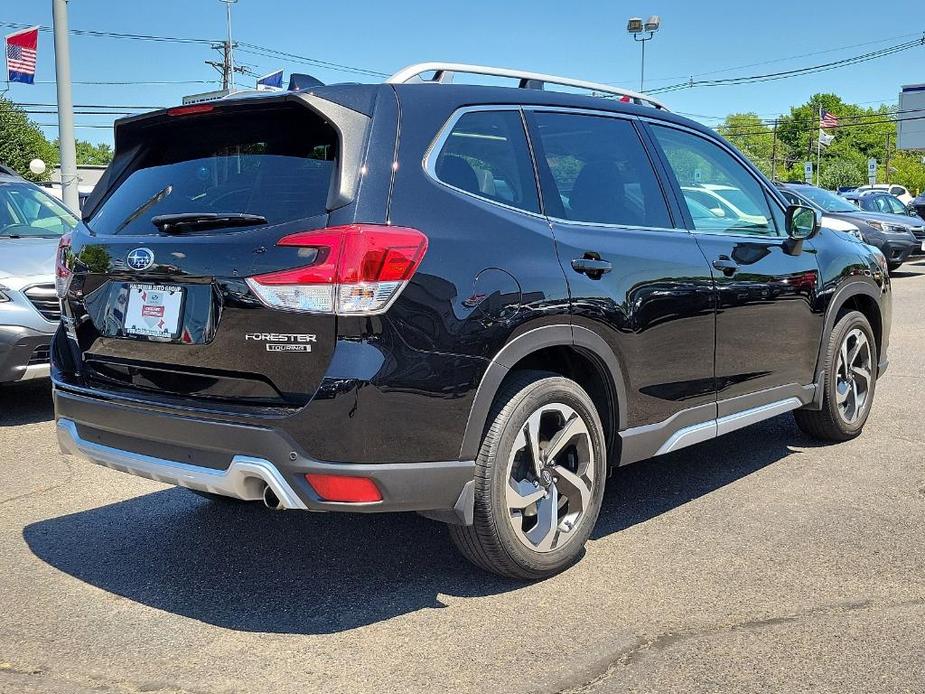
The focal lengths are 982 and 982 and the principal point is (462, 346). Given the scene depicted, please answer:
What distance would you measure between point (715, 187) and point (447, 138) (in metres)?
1.90

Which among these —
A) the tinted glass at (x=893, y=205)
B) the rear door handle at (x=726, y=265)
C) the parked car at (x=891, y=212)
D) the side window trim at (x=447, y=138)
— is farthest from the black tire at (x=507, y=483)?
the tinted glass at (x=893, y=205)

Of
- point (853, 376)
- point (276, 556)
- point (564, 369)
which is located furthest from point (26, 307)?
point (853, 376)

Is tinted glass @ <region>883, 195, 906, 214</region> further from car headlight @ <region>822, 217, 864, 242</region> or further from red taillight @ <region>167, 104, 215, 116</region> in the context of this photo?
red taillight @ <region>167, 104, 215, 116</region>

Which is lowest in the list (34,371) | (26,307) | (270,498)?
(34,371)

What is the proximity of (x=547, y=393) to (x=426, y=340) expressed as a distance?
645mm

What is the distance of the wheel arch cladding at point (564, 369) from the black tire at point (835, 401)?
6.44 feet

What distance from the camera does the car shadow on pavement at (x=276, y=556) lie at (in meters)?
3.53

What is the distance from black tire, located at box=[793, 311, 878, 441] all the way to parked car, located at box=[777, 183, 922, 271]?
11.2 metres

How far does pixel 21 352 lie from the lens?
6.33 meters

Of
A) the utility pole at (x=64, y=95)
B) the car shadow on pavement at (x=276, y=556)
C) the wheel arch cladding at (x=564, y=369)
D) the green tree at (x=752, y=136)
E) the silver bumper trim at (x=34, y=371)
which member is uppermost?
the green tree at (x=752, y=136)

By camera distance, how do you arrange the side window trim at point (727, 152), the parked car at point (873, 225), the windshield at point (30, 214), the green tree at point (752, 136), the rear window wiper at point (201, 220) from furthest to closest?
the green tree at point (752, 136) → the parked car at point (873, 225) → the windshield at point (30, 214) → the side window trim at point (727, 152) → the rear window wiper at point (201, 220)

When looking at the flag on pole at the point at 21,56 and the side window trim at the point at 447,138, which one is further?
the flag on pole at the point at 21,56

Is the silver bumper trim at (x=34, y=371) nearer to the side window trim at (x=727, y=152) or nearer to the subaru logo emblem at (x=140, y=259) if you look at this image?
the subaru logo emblem at (x=140, y=259)

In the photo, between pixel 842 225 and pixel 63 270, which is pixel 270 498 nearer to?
pixel 63 270
